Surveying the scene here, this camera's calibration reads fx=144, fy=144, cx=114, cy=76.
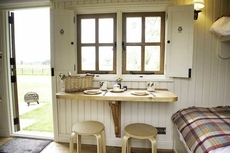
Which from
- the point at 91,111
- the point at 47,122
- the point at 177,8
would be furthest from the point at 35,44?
the point at 177,8

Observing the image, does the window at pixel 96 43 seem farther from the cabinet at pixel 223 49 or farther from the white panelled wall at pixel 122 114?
the cabinet at pixel 223 49

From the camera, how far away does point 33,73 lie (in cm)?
555

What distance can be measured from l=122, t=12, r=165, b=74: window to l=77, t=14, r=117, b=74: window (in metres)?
0.20

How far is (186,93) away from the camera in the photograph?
2.07 meters

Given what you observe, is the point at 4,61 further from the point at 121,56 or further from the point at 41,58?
the point at 121,56

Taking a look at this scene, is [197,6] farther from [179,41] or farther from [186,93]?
[186,93]

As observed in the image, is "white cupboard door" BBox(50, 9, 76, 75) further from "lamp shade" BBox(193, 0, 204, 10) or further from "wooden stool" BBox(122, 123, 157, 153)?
"lamp shade" BBox(193, 0, 204, 10)

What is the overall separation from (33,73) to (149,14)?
16.7ft

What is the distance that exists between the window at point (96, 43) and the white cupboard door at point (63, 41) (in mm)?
132

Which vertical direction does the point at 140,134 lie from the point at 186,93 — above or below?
below

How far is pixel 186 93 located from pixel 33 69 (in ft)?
17.2

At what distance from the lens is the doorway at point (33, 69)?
101 inches

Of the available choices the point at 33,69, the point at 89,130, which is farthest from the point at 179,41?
the point at 33,69

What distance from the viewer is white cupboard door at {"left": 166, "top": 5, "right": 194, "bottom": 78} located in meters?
1.90
